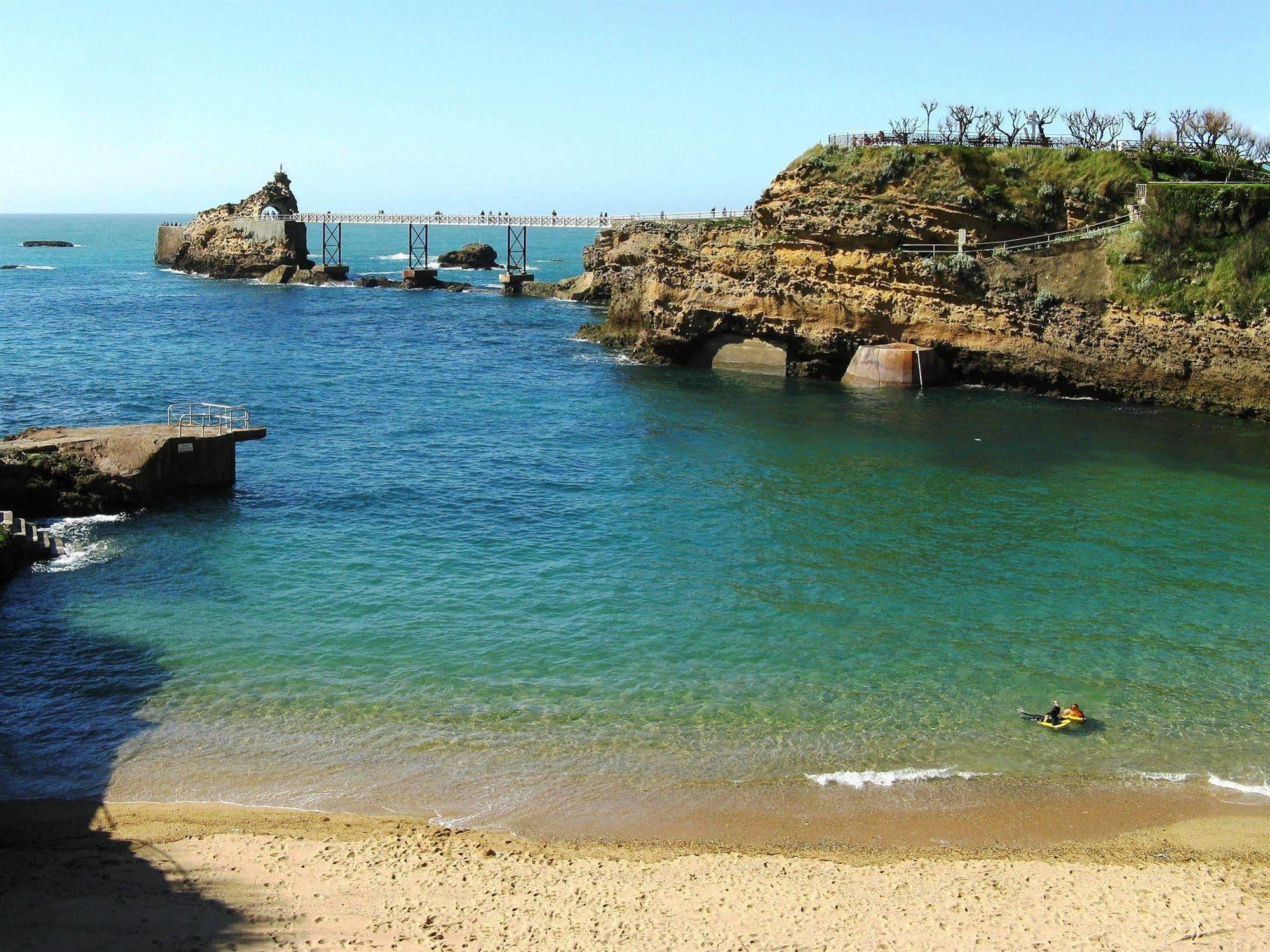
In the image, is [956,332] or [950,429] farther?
[956,332]

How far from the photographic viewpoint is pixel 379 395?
53.5 metres

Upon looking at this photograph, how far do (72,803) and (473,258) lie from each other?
4580 inches

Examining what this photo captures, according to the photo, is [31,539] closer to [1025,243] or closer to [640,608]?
[640,608]

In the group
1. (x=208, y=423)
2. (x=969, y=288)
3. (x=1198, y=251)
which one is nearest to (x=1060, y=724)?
(x=208, y=423)

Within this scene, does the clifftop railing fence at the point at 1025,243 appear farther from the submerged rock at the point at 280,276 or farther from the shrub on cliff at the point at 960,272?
the submerged rock at the point at 280,276

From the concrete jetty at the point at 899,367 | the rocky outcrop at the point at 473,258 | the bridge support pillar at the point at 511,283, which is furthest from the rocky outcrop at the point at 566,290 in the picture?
the concrete jetty at the point at 899,367

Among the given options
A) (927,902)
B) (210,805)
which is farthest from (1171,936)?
(210,805)

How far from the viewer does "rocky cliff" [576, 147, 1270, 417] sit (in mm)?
51062

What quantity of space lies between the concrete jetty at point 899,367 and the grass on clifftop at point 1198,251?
9.38 m

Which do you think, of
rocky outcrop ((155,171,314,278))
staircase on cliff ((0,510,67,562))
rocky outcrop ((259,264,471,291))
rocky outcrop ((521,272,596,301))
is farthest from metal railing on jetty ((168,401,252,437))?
rocky outcrop ((155,171,314,278))

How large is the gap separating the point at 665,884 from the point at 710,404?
120 feet

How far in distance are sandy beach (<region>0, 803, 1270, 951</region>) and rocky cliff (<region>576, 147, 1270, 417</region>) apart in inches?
1505

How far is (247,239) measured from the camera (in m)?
115

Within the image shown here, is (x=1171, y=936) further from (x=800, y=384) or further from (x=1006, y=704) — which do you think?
(x=800, y=384)
